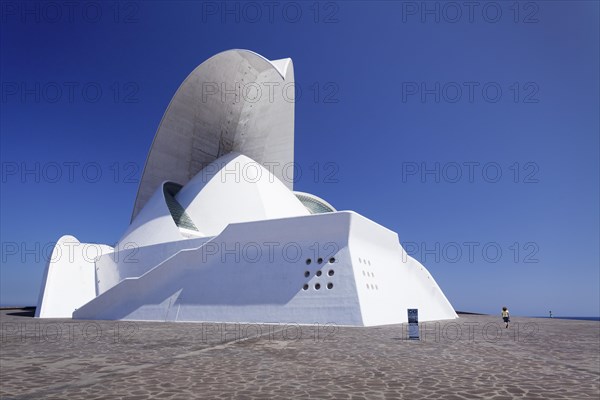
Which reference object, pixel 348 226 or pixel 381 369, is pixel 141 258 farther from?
pixel 381 369

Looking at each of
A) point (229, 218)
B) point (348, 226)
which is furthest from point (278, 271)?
point (229, 218)

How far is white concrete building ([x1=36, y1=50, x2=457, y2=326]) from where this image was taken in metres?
15.5

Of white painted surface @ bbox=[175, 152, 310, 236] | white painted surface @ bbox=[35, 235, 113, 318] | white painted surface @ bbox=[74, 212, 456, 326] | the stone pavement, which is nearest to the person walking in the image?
white painted surface @ bbox=[74, 212, 456, 326]

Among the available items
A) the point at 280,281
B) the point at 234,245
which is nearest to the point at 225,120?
the point at 234,245

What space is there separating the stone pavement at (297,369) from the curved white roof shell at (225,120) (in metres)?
18.4

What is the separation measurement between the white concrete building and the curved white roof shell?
67 mm

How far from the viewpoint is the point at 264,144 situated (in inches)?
1158

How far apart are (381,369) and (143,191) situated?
2423 centimetres

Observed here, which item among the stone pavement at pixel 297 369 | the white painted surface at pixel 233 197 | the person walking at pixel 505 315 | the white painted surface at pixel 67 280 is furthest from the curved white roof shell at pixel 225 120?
the stone pavement at pixel 297 369

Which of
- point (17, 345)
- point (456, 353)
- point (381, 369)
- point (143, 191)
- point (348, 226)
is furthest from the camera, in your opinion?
point (143, 191)

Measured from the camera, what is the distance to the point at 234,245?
1728 centimetres

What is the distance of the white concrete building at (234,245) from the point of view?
50.9ft

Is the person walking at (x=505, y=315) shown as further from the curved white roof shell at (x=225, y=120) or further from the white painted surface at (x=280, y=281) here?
the curved white roof shell at (x=225, y=120)

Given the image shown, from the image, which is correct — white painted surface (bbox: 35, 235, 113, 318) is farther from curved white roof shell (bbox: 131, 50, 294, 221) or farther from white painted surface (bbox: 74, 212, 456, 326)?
curved white roof shell (bbox: 131, 50, 294, 221)
